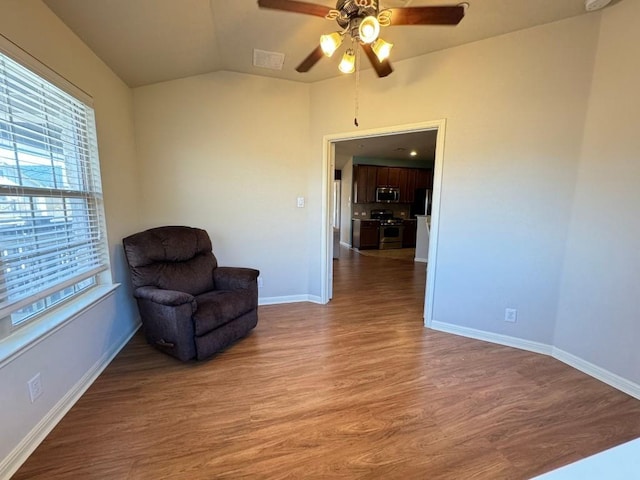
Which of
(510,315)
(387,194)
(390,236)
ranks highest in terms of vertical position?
(387,194)

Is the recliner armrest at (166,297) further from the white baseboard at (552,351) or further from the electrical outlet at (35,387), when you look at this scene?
the white baseboard at (552,351)

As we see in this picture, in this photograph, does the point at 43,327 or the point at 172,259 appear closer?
the point at 43,327

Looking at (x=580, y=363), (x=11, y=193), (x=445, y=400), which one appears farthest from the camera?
(x=580, y=363)

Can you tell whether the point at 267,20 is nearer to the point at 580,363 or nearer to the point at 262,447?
the point at 262,447

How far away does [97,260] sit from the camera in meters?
2.31

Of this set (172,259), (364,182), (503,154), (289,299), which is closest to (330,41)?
(503,154)

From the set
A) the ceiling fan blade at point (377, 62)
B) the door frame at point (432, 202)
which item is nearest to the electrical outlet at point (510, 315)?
the door frame at point (432, 202)

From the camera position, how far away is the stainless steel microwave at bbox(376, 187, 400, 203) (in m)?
7.70

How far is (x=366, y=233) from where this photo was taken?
7.57 metres

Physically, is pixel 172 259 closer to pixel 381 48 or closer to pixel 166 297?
pixel 166 297

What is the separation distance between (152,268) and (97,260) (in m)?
0.39

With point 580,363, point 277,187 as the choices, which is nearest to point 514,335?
point 580,363

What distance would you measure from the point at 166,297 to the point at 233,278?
725mm

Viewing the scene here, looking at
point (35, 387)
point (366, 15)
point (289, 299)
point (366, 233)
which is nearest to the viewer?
point (35, 387)
